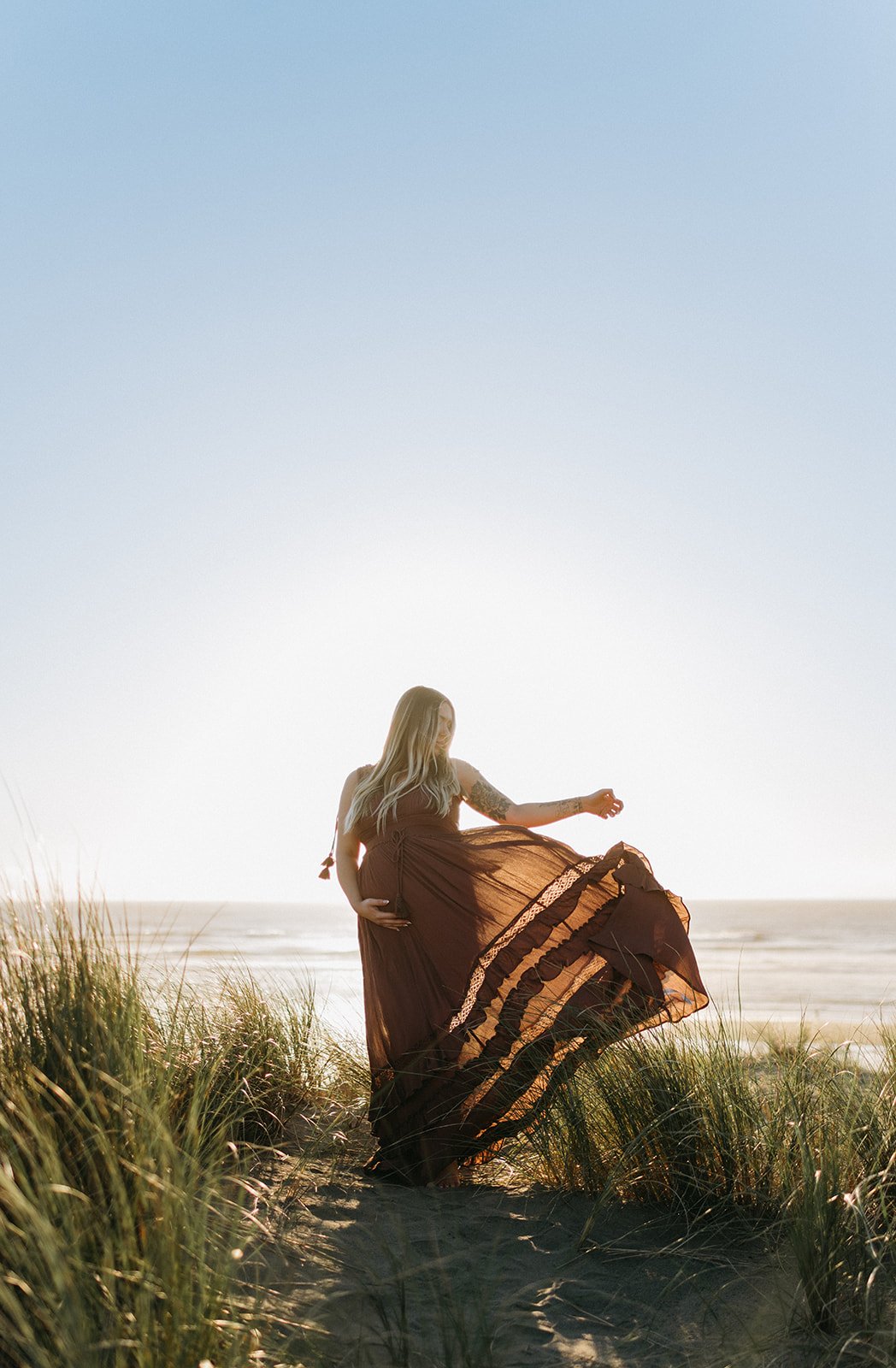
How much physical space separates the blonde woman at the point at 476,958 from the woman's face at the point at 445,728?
2 cm

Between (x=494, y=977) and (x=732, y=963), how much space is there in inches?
886

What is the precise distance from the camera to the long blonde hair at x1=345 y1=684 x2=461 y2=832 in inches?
175

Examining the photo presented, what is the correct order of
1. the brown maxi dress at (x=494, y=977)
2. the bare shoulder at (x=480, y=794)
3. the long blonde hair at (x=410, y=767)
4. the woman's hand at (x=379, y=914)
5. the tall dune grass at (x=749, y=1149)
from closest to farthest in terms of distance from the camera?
the tall dune grass at (x=749, y=1149) → the brown maxi dress at (x=494, y=977) → the woman's hand at (x=379, y=914) → the long blonde hair at (x=410, y=767) → the bare shoulder at (x=480, y=794)

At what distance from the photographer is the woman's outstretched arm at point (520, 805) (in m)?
4.35

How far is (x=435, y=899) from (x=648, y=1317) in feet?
5.87

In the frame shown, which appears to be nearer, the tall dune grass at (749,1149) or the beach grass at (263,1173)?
the beach grass at (263,1173)

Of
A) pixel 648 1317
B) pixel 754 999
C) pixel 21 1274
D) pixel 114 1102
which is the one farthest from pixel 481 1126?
pixel 754 999

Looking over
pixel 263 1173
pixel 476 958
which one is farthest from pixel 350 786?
pixel 263 1173

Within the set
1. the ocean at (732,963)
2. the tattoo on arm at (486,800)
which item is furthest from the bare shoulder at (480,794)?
the ocean at (732,963)

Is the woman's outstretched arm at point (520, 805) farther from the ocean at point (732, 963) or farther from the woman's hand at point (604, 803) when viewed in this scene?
the ocean at point (732, 963)

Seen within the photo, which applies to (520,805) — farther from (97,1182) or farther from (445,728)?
(97,1182)

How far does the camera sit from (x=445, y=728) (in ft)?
14.9

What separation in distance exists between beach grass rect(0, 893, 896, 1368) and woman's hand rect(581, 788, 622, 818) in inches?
36.9

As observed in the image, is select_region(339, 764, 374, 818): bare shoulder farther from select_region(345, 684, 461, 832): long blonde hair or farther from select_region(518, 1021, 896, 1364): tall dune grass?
select_region(518, 1021, 896, 1364): tall dune grass
